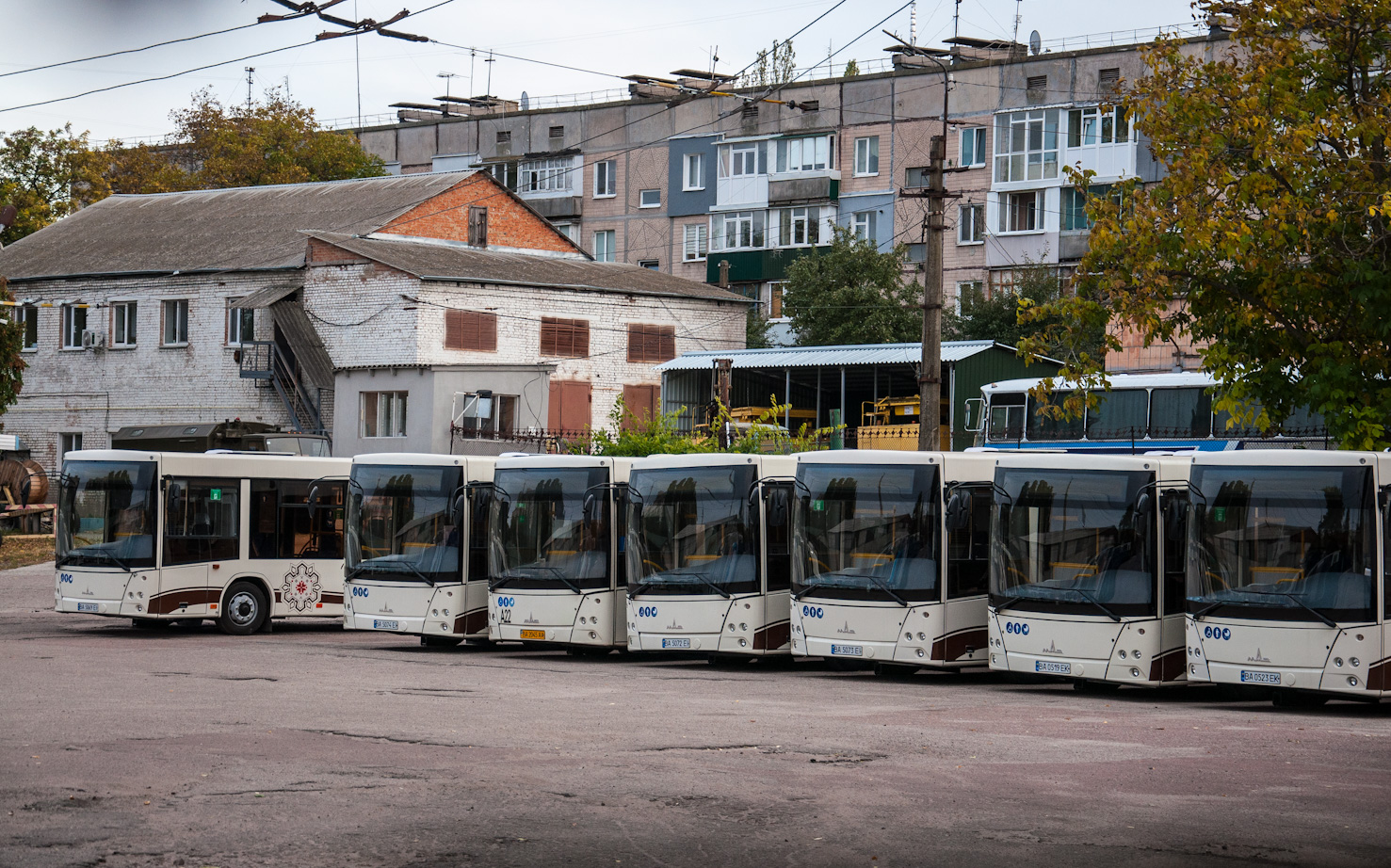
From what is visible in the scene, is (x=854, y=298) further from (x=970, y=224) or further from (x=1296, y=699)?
(x=1296, y=699)

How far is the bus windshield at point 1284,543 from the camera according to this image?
1614 cm

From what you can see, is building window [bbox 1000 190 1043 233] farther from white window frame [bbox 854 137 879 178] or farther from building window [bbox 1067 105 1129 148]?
white window frame [bbox 854 137 879 178]

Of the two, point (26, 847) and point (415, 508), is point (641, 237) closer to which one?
point (415, 508)

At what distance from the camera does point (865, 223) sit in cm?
6581

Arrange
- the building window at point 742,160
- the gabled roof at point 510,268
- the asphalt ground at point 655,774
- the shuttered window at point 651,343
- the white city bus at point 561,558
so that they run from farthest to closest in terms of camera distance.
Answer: the building window at point 742,160
the shuttered window at point 651,343
the gabled roof at point 510,268
the white city bus at point 561,558
the asphalt ground at point 655,774

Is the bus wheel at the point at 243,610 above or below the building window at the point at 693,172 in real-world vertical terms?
below

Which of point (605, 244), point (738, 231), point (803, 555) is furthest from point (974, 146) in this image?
point (803, 555)

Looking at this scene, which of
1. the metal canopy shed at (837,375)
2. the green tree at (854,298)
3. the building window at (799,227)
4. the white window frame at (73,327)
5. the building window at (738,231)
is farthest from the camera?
the building window at (738,231)

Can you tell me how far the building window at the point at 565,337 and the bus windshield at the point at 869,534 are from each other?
33.1 metres

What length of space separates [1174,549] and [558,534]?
770 centimetres

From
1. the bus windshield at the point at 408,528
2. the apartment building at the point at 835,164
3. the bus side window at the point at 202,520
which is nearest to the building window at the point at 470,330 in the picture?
the apartment building at the point at 835,164

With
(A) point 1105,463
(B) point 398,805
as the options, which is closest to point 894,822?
(B) point 398,805

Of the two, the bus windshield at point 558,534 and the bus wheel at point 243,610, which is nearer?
the bus windshield at point 558,534

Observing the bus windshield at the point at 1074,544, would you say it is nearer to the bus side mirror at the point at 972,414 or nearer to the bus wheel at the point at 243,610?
the bus wheel at the point at 243,610
